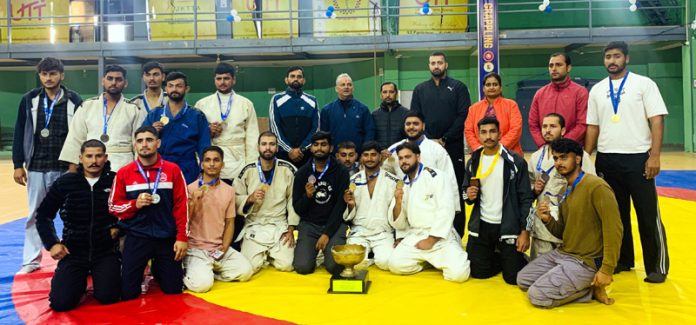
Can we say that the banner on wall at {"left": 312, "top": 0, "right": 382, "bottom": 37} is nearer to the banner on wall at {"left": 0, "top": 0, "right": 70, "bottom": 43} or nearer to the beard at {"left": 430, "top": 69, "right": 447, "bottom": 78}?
the banner on wall at {"left": 0, "top": 0, "right": 70, "bottom": 43}

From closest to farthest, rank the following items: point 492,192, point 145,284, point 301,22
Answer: point 145,284
point 492,192
point 301,22

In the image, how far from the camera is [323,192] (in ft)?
16.6

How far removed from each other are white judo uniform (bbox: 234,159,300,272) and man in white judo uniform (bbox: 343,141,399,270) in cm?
56

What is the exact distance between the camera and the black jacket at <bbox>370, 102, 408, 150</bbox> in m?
5.94

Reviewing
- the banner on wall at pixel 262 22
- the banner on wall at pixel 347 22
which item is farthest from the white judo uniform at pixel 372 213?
the banner on wall at pixel 262 22

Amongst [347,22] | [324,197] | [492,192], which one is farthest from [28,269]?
[347,22]

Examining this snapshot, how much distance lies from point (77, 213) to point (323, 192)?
2.08 m

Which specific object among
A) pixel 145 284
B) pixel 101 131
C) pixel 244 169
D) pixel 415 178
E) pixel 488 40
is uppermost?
pixel 488 40

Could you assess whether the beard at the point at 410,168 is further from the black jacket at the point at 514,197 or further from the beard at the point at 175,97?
the beard at the point at 175,97

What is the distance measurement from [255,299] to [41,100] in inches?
111

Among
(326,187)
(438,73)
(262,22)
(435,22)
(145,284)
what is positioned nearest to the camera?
(145,284)

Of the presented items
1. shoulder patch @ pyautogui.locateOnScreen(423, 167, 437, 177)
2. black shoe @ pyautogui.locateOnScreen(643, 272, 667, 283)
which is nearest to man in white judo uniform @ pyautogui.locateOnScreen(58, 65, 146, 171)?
shoulder patch @ pyautogui.locateOnScreen(423, 167, 437, 177)

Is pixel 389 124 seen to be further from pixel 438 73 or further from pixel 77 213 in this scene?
pixel 77 213

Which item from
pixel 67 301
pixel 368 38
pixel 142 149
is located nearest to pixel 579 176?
pixel 142 149
